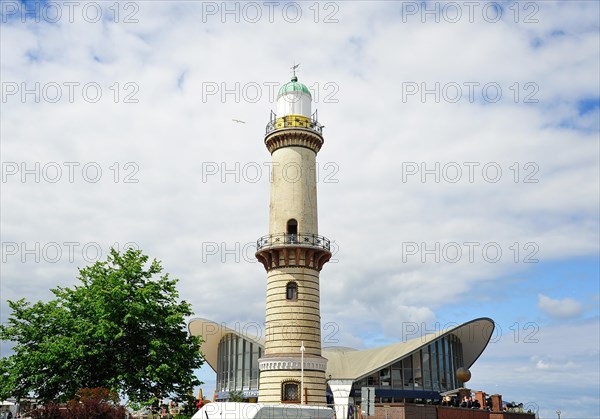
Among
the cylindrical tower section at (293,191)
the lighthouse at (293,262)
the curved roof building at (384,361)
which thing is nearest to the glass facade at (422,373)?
the curved roof building at (384,361)

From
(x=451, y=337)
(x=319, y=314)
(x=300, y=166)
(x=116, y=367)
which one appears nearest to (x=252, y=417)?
(x=116, y=367)

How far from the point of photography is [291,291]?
44.0 m

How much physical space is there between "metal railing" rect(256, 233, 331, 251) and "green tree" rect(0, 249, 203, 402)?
994 centimetres

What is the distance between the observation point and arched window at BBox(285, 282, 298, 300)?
43688 millimetres

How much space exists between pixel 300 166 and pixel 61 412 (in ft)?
86.7

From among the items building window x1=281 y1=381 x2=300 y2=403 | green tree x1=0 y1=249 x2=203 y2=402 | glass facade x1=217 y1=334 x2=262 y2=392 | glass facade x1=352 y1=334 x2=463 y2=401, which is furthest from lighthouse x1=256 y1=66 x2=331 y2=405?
glass facade x1=217 y1=334 x2=262 y2=392

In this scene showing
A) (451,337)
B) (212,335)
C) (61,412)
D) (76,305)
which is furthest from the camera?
(212,335)

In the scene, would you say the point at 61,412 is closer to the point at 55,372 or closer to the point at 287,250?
the point at 55,372

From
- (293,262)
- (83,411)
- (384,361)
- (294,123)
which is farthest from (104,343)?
(384,361)

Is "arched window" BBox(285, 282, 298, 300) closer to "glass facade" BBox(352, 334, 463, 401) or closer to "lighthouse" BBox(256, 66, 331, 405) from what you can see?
"lighthouse" BBox(256, 66, 331, 405)

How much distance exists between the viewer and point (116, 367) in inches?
1385

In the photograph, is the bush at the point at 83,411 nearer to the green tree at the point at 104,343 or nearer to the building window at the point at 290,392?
the green tree at the point at 104,343

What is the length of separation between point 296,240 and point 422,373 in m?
30.2

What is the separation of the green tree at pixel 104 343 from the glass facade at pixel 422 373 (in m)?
31.6
